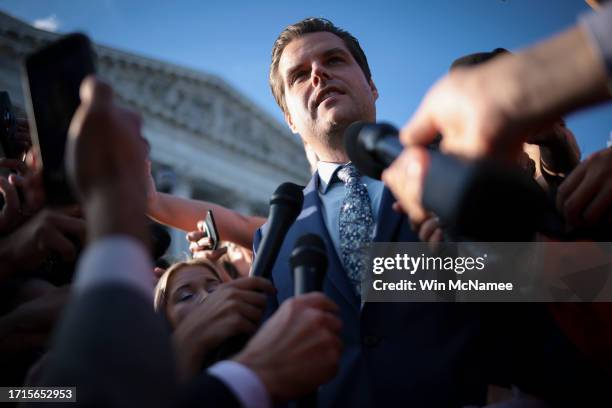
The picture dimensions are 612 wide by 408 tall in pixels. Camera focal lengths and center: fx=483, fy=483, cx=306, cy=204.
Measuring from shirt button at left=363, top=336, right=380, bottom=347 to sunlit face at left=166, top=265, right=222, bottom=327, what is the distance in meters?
1.20

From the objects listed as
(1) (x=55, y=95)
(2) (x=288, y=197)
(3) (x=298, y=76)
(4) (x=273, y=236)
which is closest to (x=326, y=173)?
(3) (x=298, y=76)

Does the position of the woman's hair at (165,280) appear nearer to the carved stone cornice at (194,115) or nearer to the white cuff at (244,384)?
the white cuff at (244,384)

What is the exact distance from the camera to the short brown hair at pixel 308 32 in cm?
253

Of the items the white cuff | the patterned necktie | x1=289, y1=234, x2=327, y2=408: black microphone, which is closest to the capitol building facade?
the patterned necktie

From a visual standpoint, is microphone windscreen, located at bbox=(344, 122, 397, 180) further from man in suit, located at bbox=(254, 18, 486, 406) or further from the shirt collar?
the shirt collar

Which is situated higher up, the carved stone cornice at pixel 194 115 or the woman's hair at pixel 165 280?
the carved stone cornice at pixel 194 115

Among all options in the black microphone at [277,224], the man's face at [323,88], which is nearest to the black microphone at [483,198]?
the black microphone at [277,224]

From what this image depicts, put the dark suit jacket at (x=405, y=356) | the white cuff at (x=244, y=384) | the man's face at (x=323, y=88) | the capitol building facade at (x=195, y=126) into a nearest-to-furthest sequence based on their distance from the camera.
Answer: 1. the white cuff at (x=244, y=384)
2. the dark suit jacket at (x=405, y=356)
3. the man's face at (x=323, y=88)
4. the capitol building facade at (x=195, y=126)

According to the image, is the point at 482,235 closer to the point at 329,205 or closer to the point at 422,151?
the point at 422,151

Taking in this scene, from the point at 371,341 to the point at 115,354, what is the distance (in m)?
0.99

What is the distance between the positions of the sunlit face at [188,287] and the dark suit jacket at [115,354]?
1.79m

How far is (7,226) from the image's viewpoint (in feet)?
5.49

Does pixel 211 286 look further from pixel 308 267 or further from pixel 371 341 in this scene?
pixel 308 267

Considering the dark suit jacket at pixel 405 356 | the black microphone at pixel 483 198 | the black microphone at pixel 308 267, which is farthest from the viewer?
the dark suit jacket at pixel 405 356
